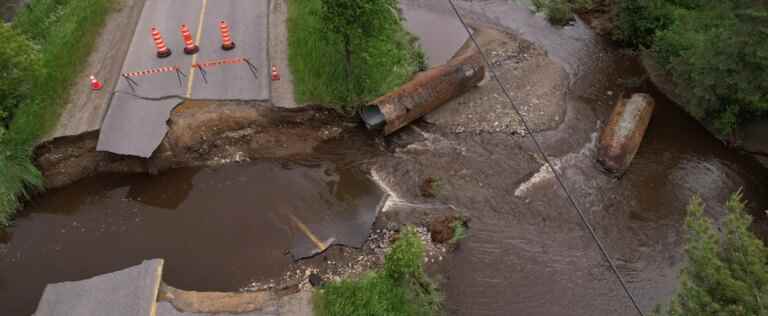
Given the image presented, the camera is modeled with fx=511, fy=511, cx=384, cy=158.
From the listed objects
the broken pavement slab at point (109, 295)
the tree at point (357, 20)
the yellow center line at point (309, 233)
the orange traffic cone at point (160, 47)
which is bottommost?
the yellow center line at point (309, 233)

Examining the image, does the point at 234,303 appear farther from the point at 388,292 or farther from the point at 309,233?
the point at 388,292

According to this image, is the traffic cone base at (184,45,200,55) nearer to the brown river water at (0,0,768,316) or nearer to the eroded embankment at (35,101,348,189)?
the eroded embankment at (35,101,348,189)

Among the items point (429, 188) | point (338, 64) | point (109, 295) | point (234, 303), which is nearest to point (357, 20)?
point (338, 64)

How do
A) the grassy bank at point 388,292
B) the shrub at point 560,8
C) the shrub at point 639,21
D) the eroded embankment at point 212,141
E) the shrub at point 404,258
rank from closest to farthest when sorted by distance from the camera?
1. the shrub at point 404,258
2. the grassy bank at point 388,292
3. the eroded embankment at point 212,141
4. the shrub at point 639,21
5. the shrub at point 560,8

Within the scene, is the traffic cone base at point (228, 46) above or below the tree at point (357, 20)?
below

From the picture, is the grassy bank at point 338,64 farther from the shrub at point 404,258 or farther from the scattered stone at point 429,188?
the shrub at point 404,258

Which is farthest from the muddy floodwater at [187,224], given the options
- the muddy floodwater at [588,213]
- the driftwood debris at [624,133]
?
the driftwood debris at [624,133]
